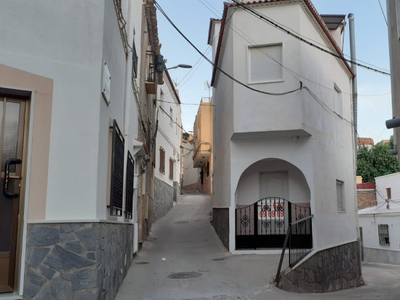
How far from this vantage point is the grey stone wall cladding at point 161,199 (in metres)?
18.4

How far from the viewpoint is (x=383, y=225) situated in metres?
24.8

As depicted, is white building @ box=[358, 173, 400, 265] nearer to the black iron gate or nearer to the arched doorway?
the arched doorway

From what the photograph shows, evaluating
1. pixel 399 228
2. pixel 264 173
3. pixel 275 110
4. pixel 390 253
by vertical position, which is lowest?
pixel 390 253

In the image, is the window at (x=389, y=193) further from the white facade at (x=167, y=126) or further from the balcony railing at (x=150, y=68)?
the balcony railing at (x=150, y=68)

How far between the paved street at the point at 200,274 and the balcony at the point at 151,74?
514 cm

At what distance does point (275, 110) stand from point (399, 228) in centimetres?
1570

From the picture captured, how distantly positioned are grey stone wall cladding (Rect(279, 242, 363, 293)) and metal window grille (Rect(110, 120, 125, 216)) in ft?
11.6

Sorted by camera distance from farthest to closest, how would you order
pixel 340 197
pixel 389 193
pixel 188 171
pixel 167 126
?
pixel 188 171
pixel 389 193
pixel 167 126
pixel 340 197

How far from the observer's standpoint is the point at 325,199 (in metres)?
12.4

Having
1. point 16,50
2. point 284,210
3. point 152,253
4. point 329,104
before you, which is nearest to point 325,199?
point 284,210

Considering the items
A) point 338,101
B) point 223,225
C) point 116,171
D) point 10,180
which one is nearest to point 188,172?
point 338,101

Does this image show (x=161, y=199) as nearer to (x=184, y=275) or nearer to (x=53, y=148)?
(x=184, y=275)

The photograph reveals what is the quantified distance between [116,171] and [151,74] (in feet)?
29.4

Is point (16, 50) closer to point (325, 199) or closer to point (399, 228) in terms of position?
point (325, 199)
